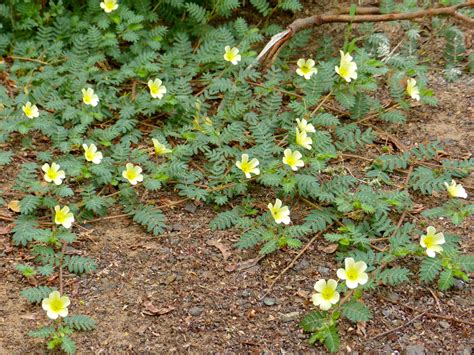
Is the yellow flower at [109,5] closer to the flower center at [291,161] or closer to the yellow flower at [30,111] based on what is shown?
the yellow flower at [30,111]

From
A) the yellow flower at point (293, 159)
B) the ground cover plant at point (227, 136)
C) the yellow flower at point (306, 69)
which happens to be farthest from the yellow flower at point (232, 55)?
the yellow flower at point (293, 159)

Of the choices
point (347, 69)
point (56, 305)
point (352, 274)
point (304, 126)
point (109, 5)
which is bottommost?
point (56, 305)

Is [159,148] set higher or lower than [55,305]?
higher

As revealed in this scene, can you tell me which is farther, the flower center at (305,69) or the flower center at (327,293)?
the flower center at (305,69)

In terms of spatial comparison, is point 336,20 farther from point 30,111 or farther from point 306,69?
point 30,111

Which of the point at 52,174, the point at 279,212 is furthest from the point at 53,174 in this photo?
the point at 279,212

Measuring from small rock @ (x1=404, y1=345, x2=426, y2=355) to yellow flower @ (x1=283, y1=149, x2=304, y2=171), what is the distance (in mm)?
1112

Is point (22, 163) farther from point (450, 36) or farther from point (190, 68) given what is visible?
point (450, 36)

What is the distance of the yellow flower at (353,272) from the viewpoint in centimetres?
302

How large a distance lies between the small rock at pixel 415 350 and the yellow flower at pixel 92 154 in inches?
75.4

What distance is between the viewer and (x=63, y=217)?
132 inches

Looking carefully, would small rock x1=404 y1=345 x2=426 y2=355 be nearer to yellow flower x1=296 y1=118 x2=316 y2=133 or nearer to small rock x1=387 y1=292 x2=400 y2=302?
small rock x1=387 y1=292 x2=400 y2=302

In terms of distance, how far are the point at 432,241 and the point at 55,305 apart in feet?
5.88

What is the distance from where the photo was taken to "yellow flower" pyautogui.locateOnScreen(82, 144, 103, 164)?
3.68 metres
